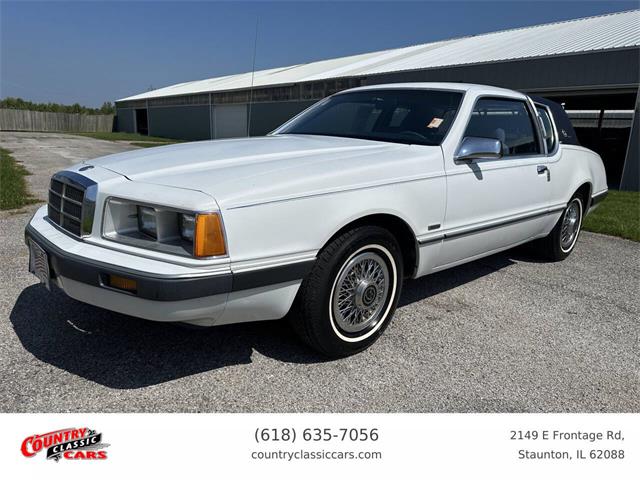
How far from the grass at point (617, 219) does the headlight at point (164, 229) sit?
6248 mm

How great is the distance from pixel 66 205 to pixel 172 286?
3.35ft

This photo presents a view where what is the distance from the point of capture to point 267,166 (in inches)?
108

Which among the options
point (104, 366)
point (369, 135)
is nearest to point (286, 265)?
point (104, 366)

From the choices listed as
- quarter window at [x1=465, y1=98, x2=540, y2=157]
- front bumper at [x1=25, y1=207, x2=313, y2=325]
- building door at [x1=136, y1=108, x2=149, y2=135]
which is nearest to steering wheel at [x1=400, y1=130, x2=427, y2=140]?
quarter window at [x1=465, y1=98, x2=540, y2=157]

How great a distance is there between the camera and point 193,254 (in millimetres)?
2340

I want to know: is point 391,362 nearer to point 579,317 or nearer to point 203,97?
point 579,317

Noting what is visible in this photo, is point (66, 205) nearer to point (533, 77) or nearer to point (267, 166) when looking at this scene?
point (267, 166)

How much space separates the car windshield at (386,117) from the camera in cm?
360

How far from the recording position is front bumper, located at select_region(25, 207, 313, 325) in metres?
2.29

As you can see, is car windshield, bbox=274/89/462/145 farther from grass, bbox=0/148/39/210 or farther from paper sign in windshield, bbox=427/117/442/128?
grass, bbox=0/148/39/210

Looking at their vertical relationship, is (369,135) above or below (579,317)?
above

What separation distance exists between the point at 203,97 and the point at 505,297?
98.4 feet

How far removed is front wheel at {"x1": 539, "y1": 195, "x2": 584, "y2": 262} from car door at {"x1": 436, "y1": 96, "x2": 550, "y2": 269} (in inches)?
19.5

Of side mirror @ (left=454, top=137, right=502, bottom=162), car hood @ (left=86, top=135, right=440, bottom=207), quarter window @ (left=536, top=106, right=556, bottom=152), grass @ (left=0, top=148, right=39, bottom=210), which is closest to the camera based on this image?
car hood @ (left=86, top=135, right=440, bottom=207)
